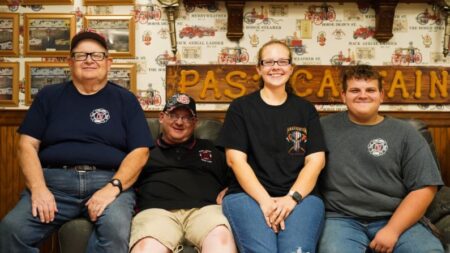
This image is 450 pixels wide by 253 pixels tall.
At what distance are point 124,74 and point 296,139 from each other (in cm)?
143

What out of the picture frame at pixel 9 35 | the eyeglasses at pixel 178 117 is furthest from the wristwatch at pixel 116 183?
the picture frame at pixel 9 35

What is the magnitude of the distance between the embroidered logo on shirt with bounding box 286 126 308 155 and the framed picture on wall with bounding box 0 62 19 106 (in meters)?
1.95

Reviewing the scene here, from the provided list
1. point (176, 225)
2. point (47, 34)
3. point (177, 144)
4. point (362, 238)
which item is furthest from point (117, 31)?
point (362, 238)

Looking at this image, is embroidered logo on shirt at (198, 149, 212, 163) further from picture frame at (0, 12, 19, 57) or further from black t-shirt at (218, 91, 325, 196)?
picture frame at (0, 12, 19, 57)

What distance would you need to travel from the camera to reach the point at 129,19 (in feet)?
10.0

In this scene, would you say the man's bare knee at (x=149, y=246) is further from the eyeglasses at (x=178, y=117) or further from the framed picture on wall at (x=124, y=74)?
the framed picture on wall at (x=124, y=74)

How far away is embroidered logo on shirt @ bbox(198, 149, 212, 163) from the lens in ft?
7.97

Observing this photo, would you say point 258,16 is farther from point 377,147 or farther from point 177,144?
point 377,147

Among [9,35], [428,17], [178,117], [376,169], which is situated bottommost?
[376,169]

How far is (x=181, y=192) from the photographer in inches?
89.4

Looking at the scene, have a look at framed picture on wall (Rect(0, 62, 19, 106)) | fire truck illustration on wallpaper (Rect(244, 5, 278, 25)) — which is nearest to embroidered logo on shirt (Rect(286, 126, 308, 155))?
fire truck illustration on wallpaper (Rect(244, 5, 278, 25))

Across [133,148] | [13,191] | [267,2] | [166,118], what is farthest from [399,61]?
[13,191]

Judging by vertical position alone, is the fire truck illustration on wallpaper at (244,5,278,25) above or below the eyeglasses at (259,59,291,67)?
above

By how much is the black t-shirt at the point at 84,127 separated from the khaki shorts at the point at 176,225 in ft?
1.16
